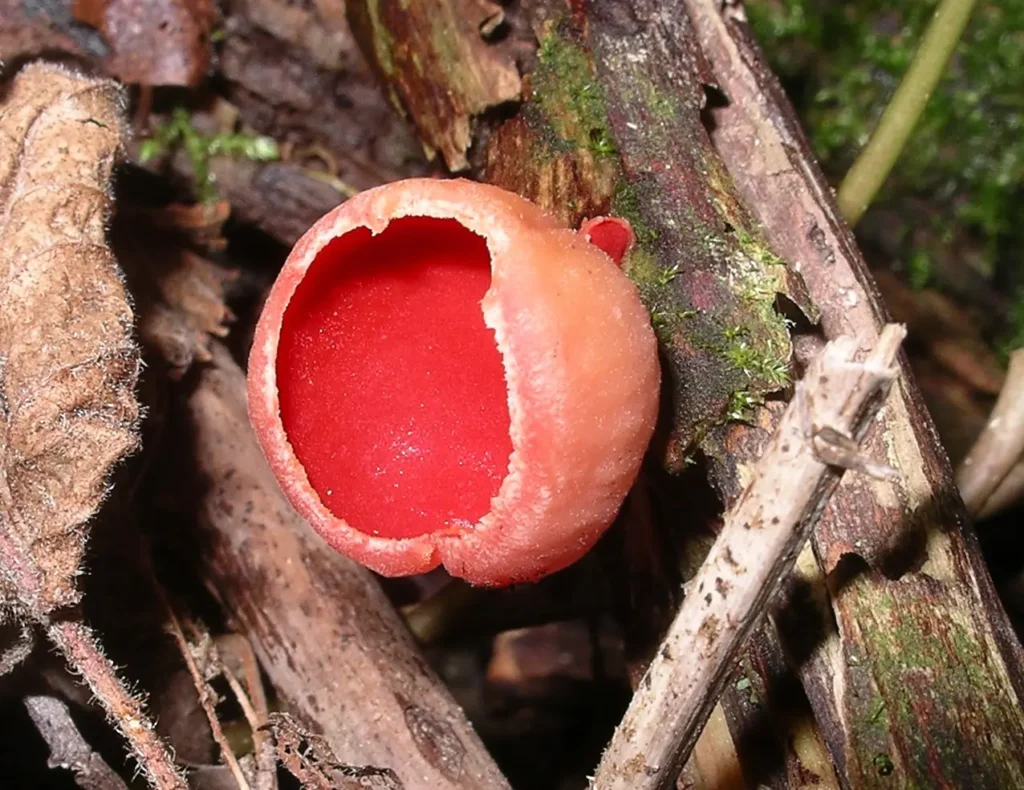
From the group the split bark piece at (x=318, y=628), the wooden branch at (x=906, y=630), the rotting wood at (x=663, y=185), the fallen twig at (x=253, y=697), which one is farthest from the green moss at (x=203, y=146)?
the wooden branch at (x=906, y=630)

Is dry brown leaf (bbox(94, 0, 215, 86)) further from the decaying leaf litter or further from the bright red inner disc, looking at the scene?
the bright red inner disc

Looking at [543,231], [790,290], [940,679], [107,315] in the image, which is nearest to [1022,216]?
[790,290]

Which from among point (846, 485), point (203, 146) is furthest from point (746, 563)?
point (203, 146)

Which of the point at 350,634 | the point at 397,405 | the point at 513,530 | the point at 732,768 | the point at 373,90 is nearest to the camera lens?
the point at 513,530

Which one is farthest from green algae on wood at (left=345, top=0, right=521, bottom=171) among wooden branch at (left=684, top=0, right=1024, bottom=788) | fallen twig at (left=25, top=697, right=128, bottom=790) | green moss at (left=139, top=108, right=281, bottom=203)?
fallen twig at (left=25, top=697, right=128, bottom=790)

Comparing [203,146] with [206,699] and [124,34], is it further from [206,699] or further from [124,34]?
[206,699]

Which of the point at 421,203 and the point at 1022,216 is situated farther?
the point at 1022,216

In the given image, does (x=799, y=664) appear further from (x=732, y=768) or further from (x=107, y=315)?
(x=107, y=315)
